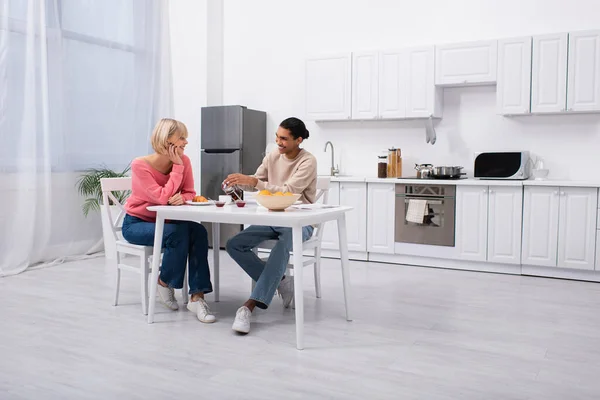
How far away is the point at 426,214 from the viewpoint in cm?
503

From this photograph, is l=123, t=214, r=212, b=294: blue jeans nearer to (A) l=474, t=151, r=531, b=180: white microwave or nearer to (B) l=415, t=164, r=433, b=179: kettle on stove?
(B) l=415, t=164, r=433, b=179: kettle on stove

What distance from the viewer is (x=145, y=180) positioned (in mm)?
3305

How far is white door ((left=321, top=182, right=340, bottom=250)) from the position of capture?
5.42 meters

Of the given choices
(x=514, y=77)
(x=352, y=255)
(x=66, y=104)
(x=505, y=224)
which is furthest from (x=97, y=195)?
(x=514, y=77)

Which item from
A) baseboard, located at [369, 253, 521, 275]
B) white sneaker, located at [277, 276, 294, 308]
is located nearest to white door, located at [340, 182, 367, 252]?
baseboard, located at [369, 253, 521, 275]

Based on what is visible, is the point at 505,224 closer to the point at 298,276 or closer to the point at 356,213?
the point at 356,213

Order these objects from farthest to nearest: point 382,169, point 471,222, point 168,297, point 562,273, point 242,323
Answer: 1. point 382,169
2. point 471,222
3. point 562,273
4. point 168,297
5. point 242,323

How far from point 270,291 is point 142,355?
2.40ft

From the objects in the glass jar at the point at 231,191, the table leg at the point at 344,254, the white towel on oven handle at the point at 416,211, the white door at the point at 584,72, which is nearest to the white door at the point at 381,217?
the white towel on oven handle at the point at 416,211

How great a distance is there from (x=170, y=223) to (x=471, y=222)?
2652 mm

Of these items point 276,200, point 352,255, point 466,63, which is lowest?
point 352,255

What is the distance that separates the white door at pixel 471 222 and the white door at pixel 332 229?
1.10 metres

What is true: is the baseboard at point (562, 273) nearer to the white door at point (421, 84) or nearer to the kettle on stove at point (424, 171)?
the kettle on stove at point (424, 171)

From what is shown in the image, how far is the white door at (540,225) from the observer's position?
15.1ft
